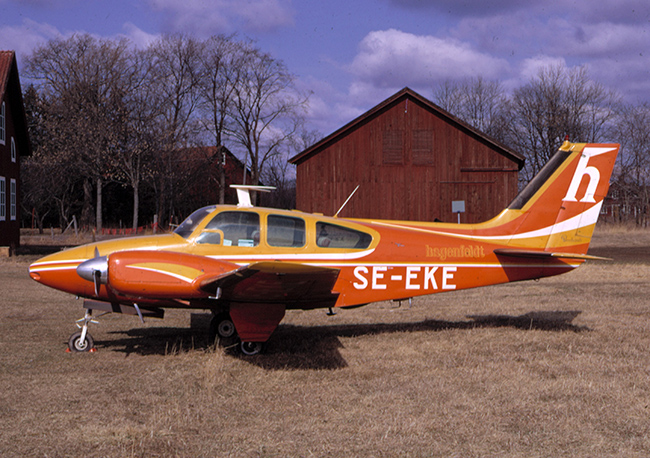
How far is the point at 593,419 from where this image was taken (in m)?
5.18

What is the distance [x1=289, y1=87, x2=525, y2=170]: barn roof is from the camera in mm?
24781

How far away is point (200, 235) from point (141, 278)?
1.39 meters

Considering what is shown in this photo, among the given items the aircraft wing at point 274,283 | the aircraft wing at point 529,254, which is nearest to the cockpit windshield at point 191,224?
the aircraft wing at point 274,283

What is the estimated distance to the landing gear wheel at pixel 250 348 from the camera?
25.1 feet

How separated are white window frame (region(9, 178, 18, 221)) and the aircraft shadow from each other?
1879cm

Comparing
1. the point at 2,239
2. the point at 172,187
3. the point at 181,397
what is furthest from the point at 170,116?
the point at 181,397

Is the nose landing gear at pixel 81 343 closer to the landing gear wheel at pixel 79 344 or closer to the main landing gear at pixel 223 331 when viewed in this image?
the landing gear wheel at pixel 79 344

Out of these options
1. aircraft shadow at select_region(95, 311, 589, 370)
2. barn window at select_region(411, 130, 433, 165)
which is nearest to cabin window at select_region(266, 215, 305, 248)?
aircraft shadow at select_region(95, 311, 589, 370)

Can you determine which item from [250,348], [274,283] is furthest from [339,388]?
[250,348]

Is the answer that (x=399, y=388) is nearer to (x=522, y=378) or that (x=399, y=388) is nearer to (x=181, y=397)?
(x=522, y=378)

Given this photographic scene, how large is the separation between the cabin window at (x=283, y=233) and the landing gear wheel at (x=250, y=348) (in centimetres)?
145

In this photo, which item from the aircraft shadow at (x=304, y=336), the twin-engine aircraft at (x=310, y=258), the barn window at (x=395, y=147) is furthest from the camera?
the barn window at (x=395, y=147)

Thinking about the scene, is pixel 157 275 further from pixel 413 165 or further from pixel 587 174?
pixel 413 165

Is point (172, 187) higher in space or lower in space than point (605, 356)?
higher
